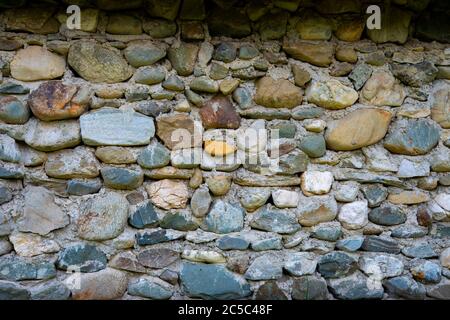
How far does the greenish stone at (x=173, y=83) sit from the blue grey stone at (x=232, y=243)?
64 cm

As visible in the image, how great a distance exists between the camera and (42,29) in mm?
1752

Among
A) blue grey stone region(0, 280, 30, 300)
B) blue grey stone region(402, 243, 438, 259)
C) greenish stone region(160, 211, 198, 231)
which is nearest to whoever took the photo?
blue grey stone region(0, 280, 30, 300)

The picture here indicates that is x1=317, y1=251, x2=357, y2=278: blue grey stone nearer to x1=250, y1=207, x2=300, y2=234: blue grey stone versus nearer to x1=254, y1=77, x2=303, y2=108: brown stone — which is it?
x1=250, y1=207, x2=300, y2=234: blue grey stone

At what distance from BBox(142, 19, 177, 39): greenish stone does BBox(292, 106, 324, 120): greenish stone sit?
61 centimetres

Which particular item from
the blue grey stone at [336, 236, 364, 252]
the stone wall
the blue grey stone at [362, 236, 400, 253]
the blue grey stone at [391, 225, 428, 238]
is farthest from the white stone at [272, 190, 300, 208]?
the blue grey stone at [391, 225, 428, 238]

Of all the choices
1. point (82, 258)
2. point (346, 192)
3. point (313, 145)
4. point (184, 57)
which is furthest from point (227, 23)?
point (82, 258)

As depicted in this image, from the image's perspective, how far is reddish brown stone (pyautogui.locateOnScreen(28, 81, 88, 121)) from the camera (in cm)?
171

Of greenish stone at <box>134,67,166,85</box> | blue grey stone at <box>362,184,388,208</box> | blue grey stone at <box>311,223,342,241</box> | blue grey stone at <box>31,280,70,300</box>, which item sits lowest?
blue grey stone at <box>31,280,70,300</box>

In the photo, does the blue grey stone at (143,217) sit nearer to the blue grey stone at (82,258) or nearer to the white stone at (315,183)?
the blue grey stone at (82,258)

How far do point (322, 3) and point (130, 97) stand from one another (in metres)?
0.88

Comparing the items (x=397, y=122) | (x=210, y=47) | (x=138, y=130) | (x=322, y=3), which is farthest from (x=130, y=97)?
(x=397, y=122)

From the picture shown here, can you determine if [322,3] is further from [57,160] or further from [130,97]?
[57,160]

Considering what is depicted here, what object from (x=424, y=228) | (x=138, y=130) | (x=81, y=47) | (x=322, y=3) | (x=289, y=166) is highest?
(x=322, y=3)

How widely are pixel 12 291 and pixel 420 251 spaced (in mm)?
1662
